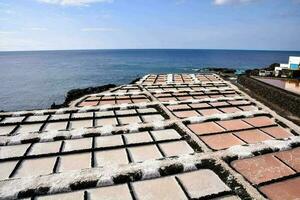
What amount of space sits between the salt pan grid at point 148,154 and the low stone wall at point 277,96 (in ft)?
4.04

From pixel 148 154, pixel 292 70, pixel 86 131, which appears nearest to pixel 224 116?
pixel 148 154

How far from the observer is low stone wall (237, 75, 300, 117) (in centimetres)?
1048

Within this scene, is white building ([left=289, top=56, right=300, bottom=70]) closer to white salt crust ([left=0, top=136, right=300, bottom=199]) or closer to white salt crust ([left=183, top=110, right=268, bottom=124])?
white salt crust ([left=183, top=110, right=268, bottom=124])

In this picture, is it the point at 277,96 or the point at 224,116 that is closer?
the point at 224,116

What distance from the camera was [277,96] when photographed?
11914 mm

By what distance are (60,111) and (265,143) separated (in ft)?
22.9

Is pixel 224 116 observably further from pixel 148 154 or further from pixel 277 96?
pixel 277 96

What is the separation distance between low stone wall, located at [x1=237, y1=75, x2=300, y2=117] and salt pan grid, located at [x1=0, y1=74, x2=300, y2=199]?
48.5 inches

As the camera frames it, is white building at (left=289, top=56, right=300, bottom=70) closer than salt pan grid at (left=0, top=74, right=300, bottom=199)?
No

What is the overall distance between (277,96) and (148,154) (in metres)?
8.20

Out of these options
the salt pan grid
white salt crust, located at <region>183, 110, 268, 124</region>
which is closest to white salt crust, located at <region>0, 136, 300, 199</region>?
the salt pan grid

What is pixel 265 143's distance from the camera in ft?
22.0

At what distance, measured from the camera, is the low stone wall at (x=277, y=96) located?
10.5 metres

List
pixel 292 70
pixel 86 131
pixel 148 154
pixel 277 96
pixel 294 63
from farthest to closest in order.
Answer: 1. pixel 294 63
2. pixel 292 70
3. pixel 277 96
4. pixel 86 131
5. pixel 148 154
